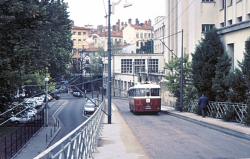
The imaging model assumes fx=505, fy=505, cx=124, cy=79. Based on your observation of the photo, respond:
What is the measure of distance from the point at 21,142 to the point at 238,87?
53.6 feet

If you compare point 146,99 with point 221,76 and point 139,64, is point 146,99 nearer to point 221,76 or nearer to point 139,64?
point 221,76

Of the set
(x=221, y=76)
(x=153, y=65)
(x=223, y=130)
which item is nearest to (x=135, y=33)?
(x=153, y=65)

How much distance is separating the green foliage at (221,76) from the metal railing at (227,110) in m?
0.65

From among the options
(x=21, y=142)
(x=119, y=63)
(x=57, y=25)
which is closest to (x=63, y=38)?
(x=57, y=25)

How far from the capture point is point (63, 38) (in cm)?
4594

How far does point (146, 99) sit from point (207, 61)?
8.81 m

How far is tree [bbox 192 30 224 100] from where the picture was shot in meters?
36.1

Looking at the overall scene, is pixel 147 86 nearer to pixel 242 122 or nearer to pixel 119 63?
pixel 242 122

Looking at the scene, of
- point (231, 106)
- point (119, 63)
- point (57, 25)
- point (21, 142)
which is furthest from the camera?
point (119, 63)

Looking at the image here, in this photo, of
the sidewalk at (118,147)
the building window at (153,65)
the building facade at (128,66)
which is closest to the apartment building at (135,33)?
the building facade at (128,66)

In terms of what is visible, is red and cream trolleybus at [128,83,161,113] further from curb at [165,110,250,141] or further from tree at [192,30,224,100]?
curb at [165,110,250,141]

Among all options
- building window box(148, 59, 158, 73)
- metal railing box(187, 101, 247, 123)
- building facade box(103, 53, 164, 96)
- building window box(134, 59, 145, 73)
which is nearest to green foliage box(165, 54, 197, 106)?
metal railing box(187, 101, 247, 123)

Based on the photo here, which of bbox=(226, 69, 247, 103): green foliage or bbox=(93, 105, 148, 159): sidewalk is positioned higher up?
bbox=(226, 69, 247, 103): green foliage

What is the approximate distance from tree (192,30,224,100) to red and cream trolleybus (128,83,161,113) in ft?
22.8
